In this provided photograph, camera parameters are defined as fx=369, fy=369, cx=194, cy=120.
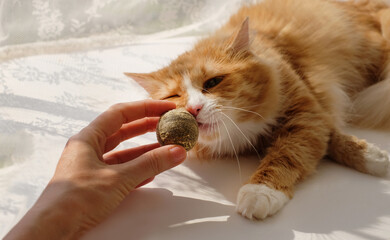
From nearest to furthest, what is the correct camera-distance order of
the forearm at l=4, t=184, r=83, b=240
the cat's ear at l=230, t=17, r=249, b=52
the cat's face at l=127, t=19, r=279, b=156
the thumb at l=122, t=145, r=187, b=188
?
the forearm at l=4, t=184, r=83, b=240
the thumb at l=122, t=145, r=187, b=188
the cat's face at l=127, t=19, r=279, b=156
the cat's ear at l=230, t=17, r=249, b=52

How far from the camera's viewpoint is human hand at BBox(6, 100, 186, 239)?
0.91 meters

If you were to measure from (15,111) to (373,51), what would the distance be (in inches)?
71.7

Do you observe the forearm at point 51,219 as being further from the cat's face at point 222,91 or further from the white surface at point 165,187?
the cat's face at point 222,91

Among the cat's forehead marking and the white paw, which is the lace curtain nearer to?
the cat's forehead marking

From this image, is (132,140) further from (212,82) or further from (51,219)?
(51,219)

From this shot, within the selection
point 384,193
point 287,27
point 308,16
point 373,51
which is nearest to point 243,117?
point 384,193

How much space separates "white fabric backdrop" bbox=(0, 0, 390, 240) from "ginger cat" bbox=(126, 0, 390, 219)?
0.07 metres

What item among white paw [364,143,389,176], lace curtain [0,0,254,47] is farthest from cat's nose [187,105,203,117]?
lace curtain [0,0,254,47]

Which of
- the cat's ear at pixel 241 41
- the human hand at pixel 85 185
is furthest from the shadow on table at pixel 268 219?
the cat's ear at pixel 241 41

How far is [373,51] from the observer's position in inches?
75.2

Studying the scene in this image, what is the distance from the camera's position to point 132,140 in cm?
161

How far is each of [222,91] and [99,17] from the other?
4.57ft

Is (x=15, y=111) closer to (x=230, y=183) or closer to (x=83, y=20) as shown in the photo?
(x=83, y=20)

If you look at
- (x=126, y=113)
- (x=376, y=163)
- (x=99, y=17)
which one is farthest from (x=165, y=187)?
(x=99, y=17)
